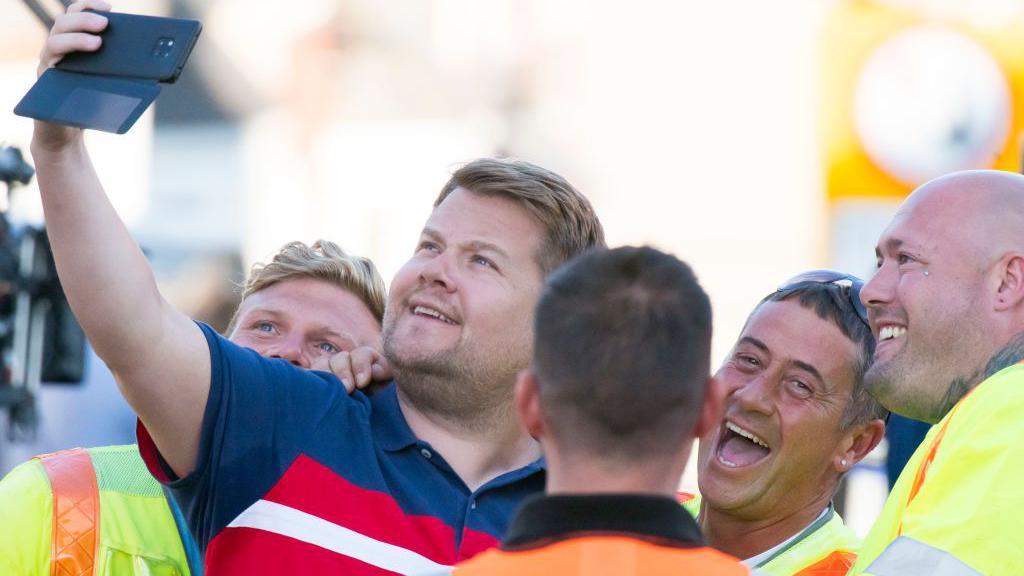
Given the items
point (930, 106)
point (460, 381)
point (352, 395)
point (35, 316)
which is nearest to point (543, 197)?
point (460, 381)

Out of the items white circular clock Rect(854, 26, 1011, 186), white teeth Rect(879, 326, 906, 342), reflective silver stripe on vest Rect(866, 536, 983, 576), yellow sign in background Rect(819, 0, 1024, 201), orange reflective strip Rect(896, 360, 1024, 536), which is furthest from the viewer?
yellow sign in background Rect(819, 0, 1024, 201)

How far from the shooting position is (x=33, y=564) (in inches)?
103

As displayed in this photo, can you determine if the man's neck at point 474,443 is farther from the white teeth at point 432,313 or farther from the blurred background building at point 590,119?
the blurred background building at point 590,119

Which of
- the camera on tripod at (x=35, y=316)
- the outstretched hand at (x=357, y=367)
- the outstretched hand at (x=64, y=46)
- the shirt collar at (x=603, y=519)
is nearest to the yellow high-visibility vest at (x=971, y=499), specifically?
the shirt collar at (x=603, y=519)

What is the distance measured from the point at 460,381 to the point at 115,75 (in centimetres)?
91

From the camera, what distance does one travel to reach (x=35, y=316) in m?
5.62

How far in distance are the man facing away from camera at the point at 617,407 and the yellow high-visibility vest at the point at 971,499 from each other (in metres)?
0.43

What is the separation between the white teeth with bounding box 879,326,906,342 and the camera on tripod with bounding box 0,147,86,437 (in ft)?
12.5

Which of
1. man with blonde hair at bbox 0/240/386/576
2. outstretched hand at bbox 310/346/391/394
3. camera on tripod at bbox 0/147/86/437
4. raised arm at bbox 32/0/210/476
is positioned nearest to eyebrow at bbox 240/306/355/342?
man with blonde hair at bbox 0/240/386/576

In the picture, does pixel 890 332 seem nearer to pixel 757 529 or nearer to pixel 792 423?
pixel 792 423

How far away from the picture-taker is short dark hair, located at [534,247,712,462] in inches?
66.0

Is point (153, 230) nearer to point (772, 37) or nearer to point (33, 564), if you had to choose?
point (772, 37)

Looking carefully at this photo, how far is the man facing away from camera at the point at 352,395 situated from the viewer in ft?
7.25

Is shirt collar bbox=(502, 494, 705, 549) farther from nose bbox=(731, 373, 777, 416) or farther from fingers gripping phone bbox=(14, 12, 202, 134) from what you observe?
nose bbox=(731, 373, 777, 416)
